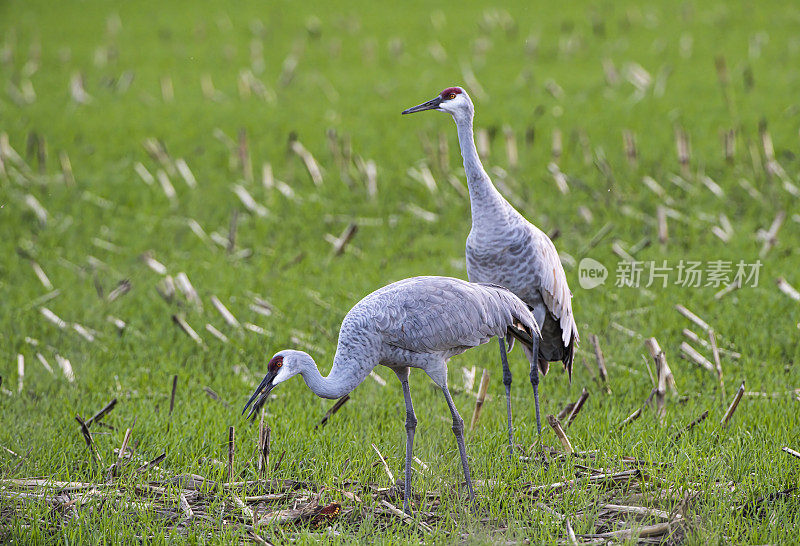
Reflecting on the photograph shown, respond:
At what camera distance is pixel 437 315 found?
466cm

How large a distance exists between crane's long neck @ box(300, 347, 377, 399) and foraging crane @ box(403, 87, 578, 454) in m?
1.20

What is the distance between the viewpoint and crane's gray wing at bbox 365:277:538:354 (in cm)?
463

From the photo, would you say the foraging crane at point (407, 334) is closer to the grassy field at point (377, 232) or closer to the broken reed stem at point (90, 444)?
the grassy field at point (377, 232)

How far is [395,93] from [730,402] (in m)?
9.33

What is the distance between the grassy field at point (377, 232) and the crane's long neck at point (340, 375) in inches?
25.0

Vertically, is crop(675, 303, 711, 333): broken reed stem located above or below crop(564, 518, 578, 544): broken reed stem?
below

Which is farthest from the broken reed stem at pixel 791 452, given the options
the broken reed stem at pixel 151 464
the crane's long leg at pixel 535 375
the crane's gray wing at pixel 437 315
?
the broken reed stem at pixel 151 464

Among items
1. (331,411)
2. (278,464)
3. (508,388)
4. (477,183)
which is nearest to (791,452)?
(508,388)

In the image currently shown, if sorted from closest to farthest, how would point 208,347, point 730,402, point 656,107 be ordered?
point 730,402 < point 208,347 < point 656,107

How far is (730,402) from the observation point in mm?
5938

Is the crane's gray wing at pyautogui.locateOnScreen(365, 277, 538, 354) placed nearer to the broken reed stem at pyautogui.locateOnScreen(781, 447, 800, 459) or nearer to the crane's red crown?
the crane's red crown

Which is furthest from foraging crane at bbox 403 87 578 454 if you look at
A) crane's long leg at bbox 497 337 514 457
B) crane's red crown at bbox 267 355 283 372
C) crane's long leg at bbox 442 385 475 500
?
crane's red crown at bbox 267 355 283 372

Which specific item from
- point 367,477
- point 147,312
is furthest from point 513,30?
point 367,477

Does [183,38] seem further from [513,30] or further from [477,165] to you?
[477,165]
